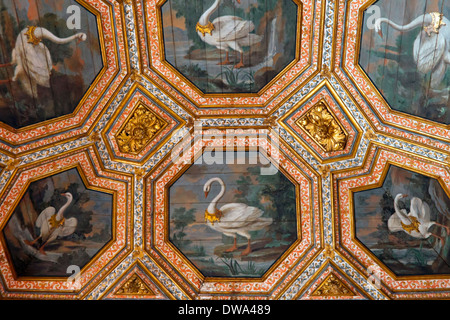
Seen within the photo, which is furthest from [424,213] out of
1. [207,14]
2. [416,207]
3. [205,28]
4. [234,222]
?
[207,14]

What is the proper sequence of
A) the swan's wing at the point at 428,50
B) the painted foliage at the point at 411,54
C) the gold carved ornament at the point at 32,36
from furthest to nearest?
the gold carved ornament at the point at 32,36 → the swan's wing at the point at 428,50 → the painted foliage at the point at 411,54

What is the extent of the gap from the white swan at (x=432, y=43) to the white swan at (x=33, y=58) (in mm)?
6000

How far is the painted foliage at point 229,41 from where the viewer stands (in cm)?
1046

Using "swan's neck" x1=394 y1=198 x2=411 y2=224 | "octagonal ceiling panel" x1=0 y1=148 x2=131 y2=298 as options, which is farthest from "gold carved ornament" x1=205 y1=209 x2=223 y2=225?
"swan's neck" x1=394 y1=198 x2=411 y2=224

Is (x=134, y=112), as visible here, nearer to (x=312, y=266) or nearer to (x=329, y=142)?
(x=329, y=142)

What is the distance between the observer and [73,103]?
440 inches

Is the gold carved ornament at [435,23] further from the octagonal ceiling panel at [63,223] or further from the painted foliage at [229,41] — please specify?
the octagonal ceiling panel at [63,223]

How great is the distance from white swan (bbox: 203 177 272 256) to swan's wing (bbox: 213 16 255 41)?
359 cm

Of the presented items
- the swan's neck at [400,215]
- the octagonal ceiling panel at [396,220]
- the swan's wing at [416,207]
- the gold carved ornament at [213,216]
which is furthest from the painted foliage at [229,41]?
the swan's wing at [416,207]

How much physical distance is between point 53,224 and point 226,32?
5.34m

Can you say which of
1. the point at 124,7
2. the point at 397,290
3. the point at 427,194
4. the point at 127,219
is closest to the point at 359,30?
the point at 427,194

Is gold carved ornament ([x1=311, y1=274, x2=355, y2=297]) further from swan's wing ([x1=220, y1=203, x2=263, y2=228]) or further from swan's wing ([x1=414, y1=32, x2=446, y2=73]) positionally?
swan's wing ([x1=414, y1=32, x2=446, y2=73])

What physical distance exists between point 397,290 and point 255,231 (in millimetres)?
3159

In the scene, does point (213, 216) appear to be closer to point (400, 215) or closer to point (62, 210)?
point (62, 210)
